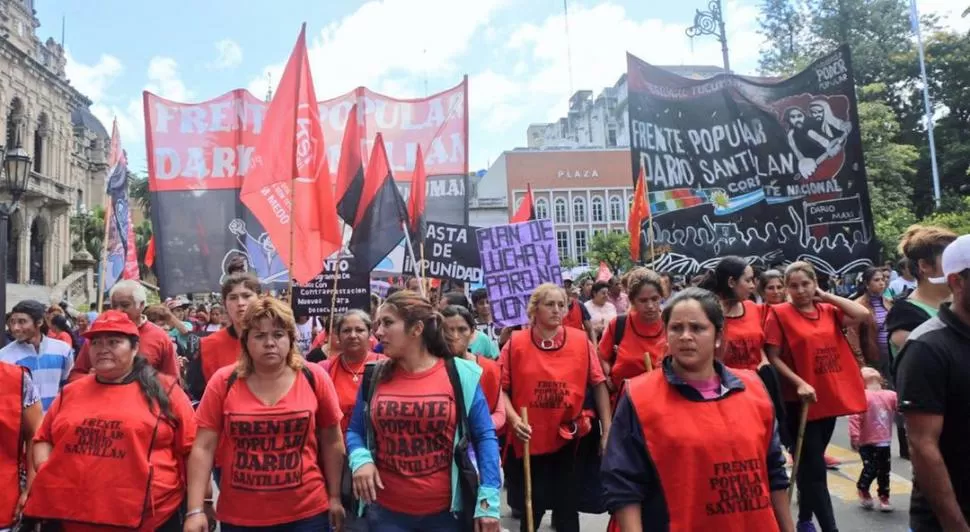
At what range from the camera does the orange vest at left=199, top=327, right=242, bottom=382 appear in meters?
4.54

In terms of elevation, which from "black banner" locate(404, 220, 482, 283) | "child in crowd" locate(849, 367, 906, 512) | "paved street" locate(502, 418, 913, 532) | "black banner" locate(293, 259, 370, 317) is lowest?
"paved street" locate(502, 418, 913, 532)

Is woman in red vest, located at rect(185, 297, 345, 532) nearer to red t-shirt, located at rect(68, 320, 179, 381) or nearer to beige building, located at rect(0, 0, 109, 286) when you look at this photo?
red t-shirt, located at rect(68, 320, 179, 381)

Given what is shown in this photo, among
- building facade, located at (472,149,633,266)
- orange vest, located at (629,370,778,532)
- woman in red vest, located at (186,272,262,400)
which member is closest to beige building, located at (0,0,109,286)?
woman in red vest, located at (186,272,262,400)

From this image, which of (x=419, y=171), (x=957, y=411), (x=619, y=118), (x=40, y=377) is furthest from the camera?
(x=619, y=118)

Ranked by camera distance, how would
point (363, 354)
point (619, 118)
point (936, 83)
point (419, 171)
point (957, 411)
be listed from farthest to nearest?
point (619, 118) → point (936, 83) → point (419, 171) → point (363, 354) → point (957, 411)

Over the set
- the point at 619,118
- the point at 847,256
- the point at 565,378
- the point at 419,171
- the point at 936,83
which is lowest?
the point at 565,378

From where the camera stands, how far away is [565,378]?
4586mm

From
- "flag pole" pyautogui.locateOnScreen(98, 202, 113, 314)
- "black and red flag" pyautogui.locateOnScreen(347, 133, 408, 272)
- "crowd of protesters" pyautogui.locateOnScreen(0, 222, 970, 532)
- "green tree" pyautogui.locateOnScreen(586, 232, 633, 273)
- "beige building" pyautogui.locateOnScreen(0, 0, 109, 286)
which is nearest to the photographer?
"crowd of protesters" pyautogui.locateOnScreen(0, 222, 970, 532)

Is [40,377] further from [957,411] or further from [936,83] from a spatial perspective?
[936,83]

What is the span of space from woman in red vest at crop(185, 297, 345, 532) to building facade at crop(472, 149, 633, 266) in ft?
227

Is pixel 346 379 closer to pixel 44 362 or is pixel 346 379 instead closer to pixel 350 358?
pixel 350 358

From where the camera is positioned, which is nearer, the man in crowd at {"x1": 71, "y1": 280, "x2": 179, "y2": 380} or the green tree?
the man in crowd at {"x1": 71, "y1": 280, "x2": 179, "y2": 380}

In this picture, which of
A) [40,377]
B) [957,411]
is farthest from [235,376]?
[40,377]

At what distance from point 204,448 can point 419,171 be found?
7.11 meters
